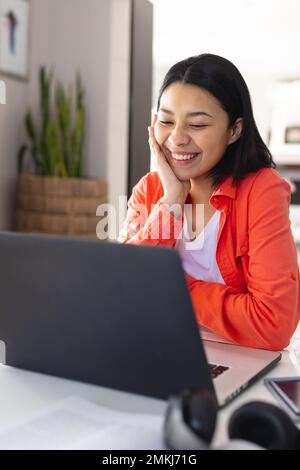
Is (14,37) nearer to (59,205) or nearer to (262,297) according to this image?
(59,205)

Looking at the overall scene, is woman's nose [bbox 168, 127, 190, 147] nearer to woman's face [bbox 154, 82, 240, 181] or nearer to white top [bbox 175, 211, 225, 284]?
woman's face [bbox 154, 82, 240, 181]

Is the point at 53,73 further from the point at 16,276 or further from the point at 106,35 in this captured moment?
the point at 16,276

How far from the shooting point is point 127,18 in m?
3.55

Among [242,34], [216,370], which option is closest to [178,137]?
[216,370]

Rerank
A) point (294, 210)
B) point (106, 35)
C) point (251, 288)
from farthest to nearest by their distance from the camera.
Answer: point (294, 210), point (106, 35), point (251, 288)

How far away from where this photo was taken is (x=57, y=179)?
318 cm

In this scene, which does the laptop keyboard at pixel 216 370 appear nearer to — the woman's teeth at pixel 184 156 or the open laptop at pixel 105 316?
the open laptop at pixel 105 316

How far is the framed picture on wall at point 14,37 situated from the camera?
327 centimetres

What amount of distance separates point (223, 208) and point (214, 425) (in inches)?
28.7

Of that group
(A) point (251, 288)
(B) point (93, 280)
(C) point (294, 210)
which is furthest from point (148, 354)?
(C) point (294, 210)

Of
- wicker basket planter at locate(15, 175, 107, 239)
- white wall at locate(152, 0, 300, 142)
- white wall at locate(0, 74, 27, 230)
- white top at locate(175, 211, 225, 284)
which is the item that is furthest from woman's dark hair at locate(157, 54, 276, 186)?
white wall at locate(152, 0, 300, 142)

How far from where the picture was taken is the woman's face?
122 cm

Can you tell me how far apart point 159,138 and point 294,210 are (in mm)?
4886

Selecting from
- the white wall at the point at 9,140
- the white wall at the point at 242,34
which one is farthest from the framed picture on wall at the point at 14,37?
the white wall at the point at 242,34
